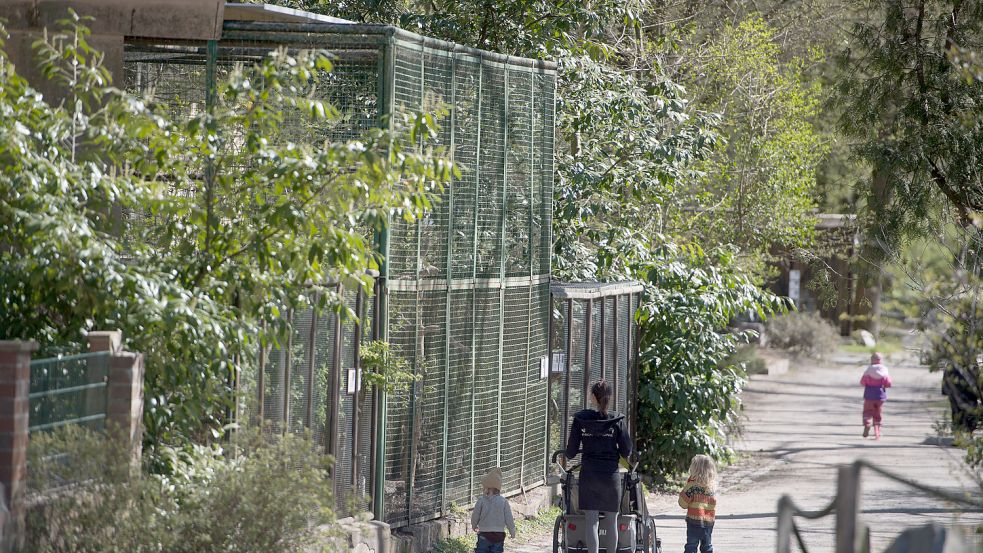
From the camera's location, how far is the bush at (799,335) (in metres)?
34.4

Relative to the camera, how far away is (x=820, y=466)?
17094 mm

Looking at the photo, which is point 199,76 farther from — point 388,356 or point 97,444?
point 97,444

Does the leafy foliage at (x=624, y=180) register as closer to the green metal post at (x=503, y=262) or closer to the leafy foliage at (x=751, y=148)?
the green metal post at (x=503, y=262)

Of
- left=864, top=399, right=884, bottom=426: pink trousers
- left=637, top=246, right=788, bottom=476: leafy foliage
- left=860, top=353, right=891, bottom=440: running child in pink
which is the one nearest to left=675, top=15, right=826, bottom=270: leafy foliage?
left=860, top=353, right=891, bottom=440: running child in pink

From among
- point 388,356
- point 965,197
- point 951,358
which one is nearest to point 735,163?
point 965,197

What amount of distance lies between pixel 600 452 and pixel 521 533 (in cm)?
264

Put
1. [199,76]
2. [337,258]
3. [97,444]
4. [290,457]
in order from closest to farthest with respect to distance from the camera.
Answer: [97,444]
[290,457]
[337,258]
[199,76]

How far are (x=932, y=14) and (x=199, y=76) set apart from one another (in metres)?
8.85

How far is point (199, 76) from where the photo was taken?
972 cm

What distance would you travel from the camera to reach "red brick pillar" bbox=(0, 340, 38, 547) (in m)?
5.48

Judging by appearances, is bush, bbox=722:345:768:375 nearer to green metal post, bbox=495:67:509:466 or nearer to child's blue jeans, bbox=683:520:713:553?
green metal post, bbox=495:67:509:466

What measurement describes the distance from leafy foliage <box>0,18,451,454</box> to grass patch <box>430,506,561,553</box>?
3.40m

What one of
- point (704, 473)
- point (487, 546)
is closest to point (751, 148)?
point (704, 473)

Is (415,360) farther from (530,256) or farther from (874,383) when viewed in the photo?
(874,383)
